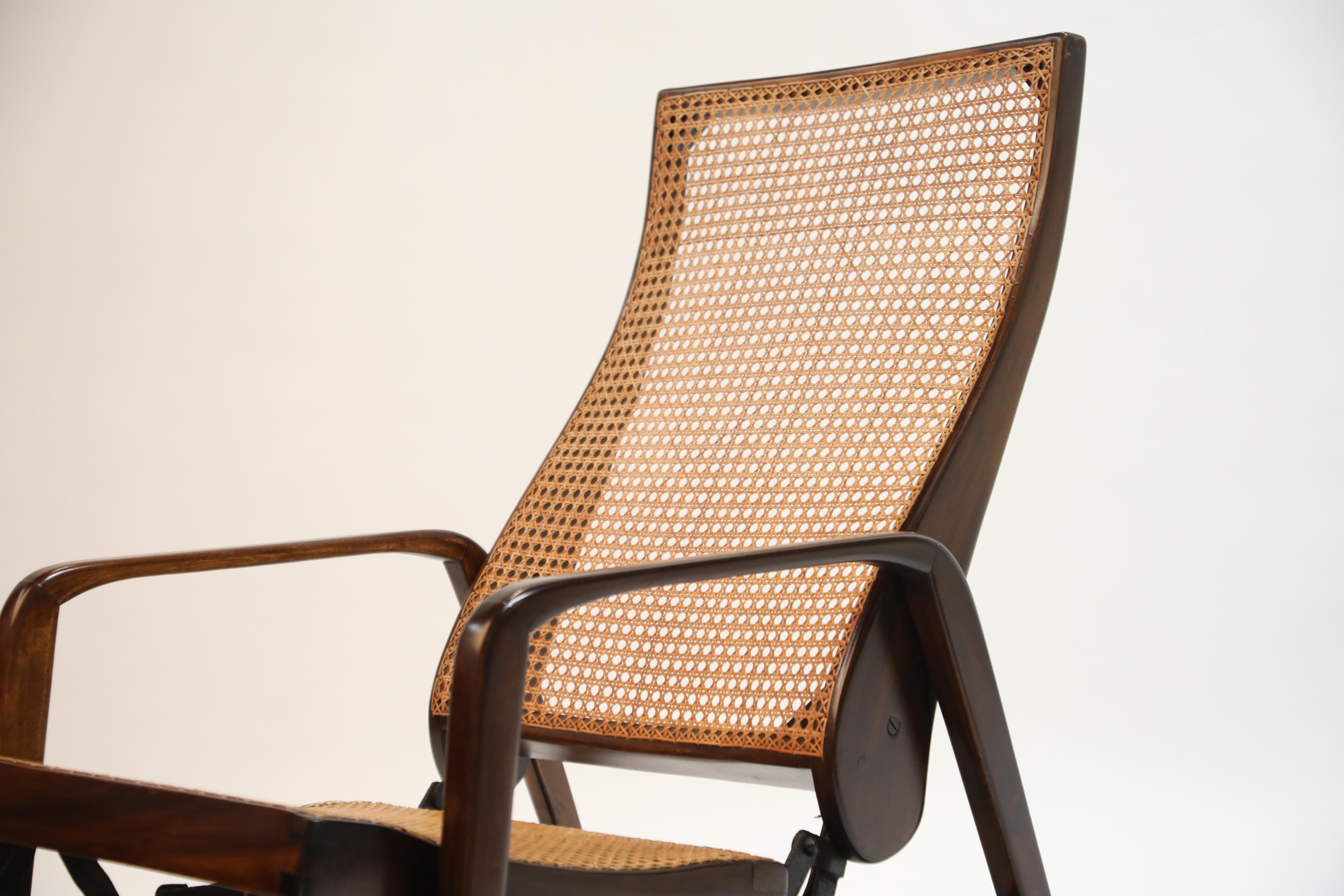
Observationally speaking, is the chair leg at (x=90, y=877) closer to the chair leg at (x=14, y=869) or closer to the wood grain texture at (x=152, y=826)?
the chair leg at (x=14, y=869)

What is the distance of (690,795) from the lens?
2.53 meters

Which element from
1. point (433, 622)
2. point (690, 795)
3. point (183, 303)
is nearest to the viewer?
point (690, 795)

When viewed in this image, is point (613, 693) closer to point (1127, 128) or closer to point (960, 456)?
point (960, 456)

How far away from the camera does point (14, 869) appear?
0.91 meters

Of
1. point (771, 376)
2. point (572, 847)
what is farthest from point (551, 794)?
point (771, 376)

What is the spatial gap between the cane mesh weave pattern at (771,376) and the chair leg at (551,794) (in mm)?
128

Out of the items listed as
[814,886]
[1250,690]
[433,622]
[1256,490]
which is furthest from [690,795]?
[814,886]

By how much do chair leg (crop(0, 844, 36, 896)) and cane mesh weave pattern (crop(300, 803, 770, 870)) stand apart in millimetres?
189

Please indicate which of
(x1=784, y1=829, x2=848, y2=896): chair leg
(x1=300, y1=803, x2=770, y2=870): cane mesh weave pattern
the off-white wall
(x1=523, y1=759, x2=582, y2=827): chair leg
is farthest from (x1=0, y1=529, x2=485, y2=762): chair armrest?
the off-white wall

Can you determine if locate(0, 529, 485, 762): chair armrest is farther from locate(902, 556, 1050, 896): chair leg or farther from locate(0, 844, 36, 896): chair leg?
locate(902, 556, 1050, 896): chair leg

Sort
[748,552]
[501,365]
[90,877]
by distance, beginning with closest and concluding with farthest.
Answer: [748,552] < [90,877] < [501,365]

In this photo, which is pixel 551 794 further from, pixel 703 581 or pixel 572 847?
pixel 703 581

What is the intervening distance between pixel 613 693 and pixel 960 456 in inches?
14.8

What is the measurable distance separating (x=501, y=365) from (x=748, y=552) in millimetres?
2087
